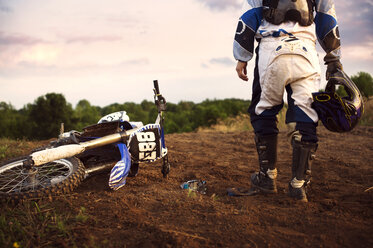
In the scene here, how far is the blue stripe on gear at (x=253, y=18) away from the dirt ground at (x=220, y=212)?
5.16 feet

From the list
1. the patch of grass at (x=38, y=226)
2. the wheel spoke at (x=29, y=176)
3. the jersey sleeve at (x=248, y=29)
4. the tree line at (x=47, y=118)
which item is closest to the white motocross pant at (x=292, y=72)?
the jersey sleeve at (x=248, y=29)

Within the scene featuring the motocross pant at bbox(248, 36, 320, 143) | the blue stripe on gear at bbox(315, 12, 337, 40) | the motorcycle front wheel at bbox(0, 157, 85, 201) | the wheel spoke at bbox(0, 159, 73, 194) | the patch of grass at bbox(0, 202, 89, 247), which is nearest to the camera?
the patch of grass at bbox(0, 202, 89, 247)

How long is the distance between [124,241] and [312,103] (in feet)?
5.94

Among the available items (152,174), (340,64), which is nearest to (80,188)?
(152,174)

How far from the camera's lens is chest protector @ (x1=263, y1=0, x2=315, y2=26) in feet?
7.95

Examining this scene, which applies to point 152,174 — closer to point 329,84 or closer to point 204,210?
point 204,210

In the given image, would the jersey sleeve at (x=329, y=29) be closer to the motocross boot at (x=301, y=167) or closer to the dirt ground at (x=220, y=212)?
the motocross boot at (x=301, y=167)

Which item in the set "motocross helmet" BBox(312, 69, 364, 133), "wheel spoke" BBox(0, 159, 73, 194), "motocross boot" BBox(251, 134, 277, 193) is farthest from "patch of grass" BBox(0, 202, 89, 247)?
"motocross helmet" BBox(312, 69, 364, 133)

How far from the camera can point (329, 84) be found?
251 centimetres

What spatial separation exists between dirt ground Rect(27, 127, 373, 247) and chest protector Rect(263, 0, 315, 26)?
1542 mm

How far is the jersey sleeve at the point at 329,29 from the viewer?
8.41 feet

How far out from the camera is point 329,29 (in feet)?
8.43

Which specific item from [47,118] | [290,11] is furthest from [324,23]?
[47,118]

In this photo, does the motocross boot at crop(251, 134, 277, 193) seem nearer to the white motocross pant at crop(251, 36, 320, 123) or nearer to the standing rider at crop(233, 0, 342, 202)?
the standing rider at crop(233, 0, 342, 202)
